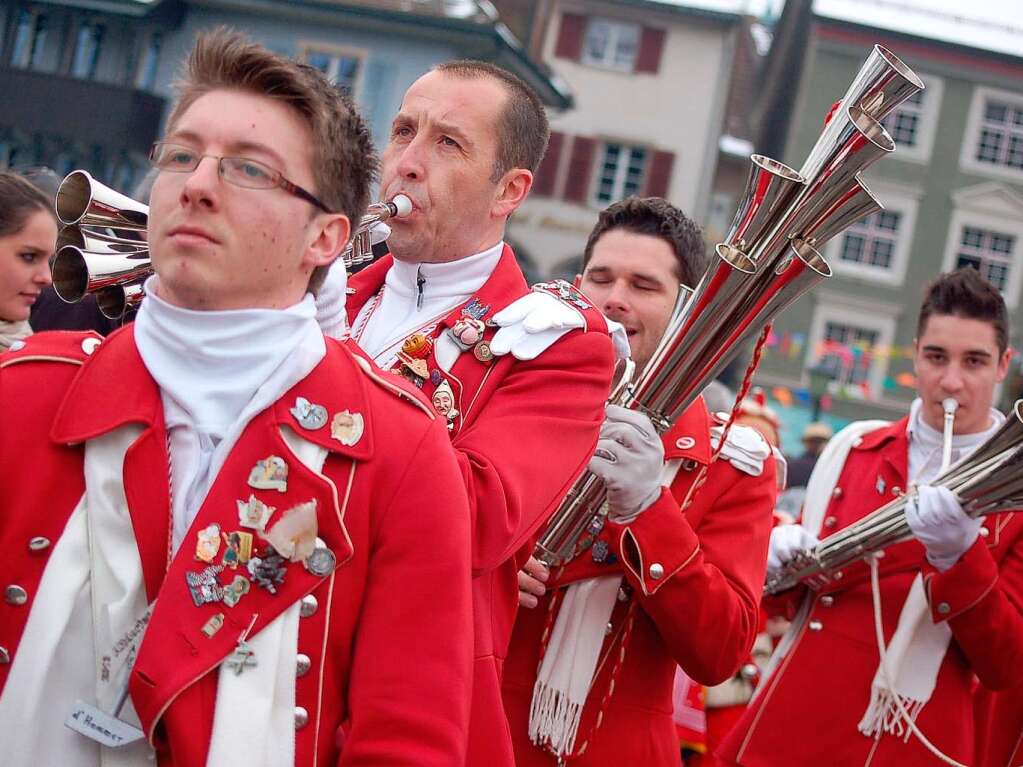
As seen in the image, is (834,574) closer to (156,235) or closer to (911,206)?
(156,235)

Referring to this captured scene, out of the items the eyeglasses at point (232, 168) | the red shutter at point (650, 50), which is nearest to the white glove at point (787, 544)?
the eyeglasses at point (232, 168)

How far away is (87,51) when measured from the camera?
91.8 ft

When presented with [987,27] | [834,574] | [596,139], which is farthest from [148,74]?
[834,574]

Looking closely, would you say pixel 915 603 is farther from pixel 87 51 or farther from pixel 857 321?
pixel 857 321

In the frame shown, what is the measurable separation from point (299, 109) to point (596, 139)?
2919cm

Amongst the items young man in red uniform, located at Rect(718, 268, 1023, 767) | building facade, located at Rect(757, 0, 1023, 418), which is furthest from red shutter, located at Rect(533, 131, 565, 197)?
young man in red uniform, located at Rect(718, 268, 1023, 767)

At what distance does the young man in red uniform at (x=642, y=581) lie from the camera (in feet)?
11.1

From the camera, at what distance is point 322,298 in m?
2.55

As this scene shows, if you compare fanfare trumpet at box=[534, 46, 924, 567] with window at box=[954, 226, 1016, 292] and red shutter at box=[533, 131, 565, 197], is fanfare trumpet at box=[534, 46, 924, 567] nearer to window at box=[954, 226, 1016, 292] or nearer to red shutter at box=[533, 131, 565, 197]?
red shutter at box=[533, 131, 565, 197]

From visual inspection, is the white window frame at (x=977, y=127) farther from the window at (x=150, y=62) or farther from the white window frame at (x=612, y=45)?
the window at (x=150, y=62)

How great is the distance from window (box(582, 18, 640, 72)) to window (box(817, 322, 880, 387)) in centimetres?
784

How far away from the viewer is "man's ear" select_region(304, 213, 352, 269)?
2.21m

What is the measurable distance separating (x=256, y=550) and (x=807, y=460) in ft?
28.6

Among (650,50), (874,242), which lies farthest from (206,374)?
(874,242)
